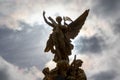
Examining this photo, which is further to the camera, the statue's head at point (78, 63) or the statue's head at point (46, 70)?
the statue's head at point (46, 70)

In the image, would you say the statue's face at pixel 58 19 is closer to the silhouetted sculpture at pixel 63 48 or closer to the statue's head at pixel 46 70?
the silhouetted sculpture at pixel 63 48

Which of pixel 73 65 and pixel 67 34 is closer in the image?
pixel 73 65

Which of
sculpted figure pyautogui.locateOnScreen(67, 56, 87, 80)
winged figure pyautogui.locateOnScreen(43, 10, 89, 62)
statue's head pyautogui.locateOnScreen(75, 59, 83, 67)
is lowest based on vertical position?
sculpted figure pyautogui.locateOnScreen(67, 56, 87, 80)

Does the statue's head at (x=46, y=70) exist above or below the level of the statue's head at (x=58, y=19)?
below

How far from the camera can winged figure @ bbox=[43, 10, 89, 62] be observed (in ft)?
86.4

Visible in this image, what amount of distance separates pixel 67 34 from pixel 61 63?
265cm

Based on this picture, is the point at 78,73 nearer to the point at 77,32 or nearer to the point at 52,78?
the point at 52,78

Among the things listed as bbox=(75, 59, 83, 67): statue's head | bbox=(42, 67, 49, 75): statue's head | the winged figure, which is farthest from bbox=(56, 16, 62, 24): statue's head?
bbox=(42, 67, 49, 75): statue's head

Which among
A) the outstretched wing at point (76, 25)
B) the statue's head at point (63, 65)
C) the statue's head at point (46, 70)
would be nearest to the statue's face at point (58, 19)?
the outstretched wing at point (76, 25)

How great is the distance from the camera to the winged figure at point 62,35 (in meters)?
26.3

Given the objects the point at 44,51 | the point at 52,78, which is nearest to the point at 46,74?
the point at 52,78

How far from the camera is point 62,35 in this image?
2662 centimetres

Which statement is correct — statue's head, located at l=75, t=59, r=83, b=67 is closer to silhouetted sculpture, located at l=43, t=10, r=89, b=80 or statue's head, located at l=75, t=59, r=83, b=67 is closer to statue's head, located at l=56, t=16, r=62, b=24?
silhouetted sculpture, located at l=43, t=10, r=89, b=80

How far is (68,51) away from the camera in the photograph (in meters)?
26.4
